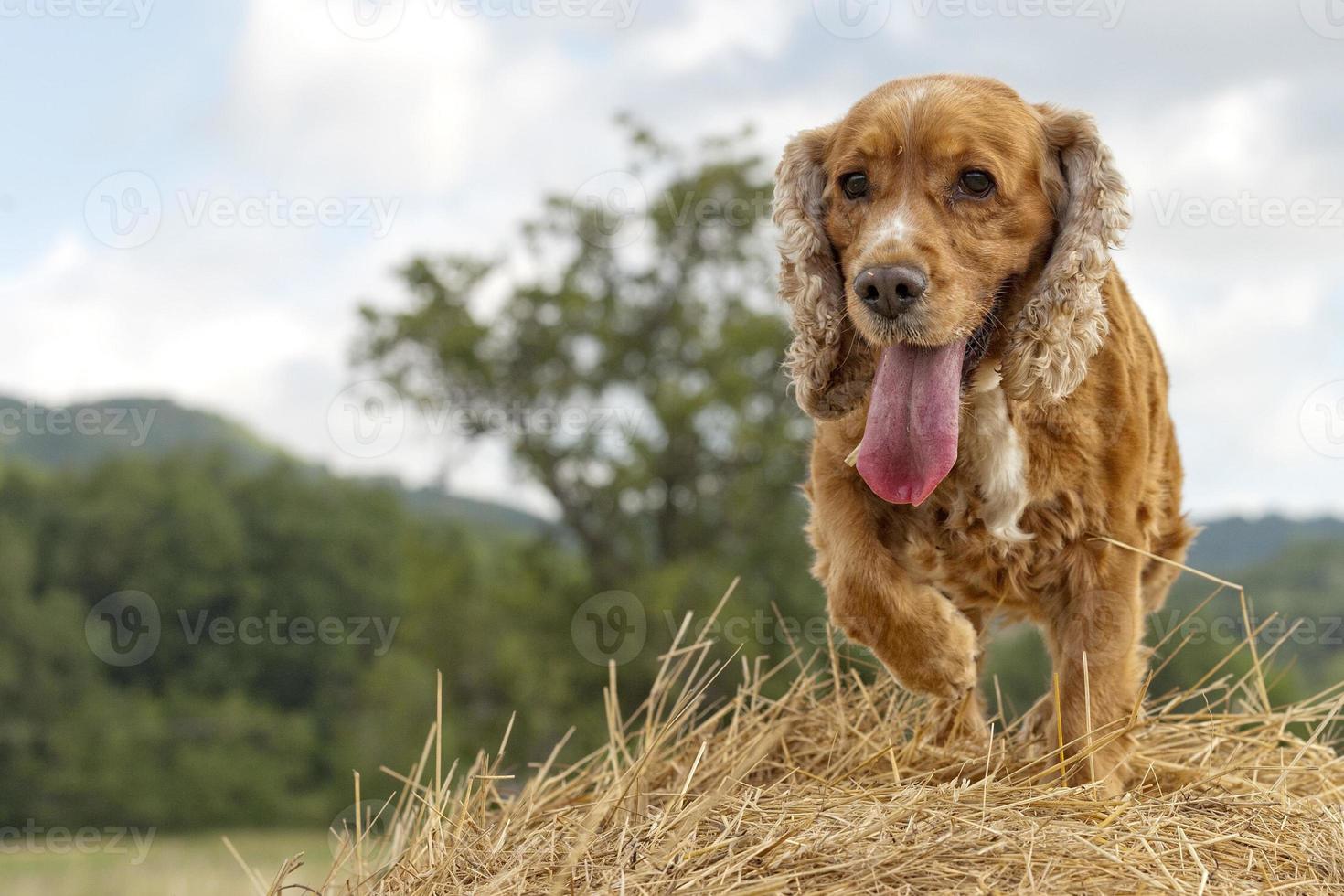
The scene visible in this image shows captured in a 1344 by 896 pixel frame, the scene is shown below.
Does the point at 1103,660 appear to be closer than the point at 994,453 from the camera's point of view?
No

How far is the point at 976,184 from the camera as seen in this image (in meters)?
3.95

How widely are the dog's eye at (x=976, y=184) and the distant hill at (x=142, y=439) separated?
9.68m

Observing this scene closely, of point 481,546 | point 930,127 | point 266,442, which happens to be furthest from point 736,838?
point 266,442

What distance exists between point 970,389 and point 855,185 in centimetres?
77

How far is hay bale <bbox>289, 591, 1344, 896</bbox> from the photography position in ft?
10.4

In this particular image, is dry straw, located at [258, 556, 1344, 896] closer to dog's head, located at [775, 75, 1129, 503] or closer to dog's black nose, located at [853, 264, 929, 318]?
dog's head, located at [775, 75, 1129, 503]

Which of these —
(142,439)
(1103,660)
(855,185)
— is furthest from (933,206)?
(142,439)

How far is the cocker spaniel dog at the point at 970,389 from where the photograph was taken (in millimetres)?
3891

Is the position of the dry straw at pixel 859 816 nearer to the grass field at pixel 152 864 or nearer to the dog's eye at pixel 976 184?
the dog's eye at pixel 976 184

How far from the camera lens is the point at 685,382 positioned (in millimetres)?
25422

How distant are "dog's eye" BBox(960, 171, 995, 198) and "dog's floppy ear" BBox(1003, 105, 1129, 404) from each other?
1.16 ft

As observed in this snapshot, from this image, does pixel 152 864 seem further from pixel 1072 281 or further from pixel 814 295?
pixel 1072 281

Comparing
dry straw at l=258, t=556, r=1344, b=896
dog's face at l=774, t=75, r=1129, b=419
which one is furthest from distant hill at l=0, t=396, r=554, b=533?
dog's face at l=774, t=75, r=1129, b=419

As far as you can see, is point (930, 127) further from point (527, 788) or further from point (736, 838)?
point (527, 788)
